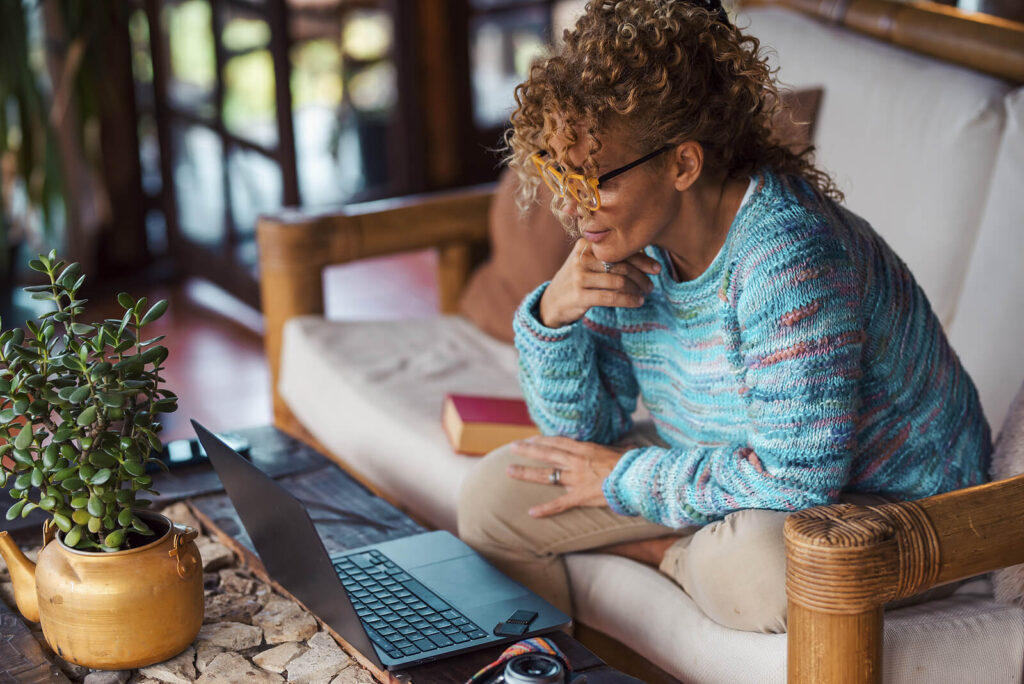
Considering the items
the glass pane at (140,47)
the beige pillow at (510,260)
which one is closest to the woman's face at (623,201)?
the beige pillow at (510,260)

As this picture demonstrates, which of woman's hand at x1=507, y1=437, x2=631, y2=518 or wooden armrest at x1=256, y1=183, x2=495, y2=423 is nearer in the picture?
woman's hand at x1=507, y1=437, x2=631, y2=518

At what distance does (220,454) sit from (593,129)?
0.58 m

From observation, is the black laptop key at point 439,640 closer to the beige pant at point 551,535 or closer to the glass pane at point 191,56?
the beige pant at point 551,535

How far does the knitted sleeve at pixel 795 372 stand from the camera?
129cm

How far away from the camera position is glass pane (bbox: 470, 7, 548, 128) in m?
4.78

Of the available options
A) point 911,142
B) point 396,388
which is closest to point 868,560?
point 911,142

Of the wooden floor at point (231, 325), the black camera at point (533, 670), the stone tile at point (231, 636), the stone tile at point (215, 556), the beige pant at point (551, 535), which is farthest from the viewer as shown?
the wooden floor at point (231, 325)

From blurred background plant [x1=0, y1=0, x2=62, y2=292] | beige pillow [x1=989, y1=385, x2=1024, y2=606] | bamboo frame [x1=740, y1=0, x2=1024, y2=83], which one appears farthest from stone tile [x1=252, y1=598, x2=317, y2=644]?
blurred background plant [x1=0, y1=0, x2=62, y2=292]

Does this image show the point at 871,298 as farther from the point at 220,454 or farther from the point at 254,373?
the point at 254,373

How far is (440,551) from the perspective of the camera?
149cm

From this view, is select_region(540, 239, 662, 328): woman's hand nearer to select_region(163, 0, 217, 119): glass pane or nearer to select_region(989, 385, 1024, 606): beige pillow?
select_region(989, 385, 1024, 606): beige pillow

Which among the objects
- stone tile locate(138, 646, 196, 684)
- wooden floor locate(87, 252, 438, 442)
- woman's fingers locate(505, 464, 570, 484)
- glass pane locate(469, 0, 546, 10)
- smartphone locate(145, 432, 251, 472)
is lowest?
wooden floor locate(87, 252, 438, 442)

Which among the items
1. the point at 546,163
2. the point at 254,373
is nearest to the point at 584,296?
the point at 546,163

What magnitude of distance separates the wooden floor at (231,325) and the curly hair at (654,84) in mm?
1935
